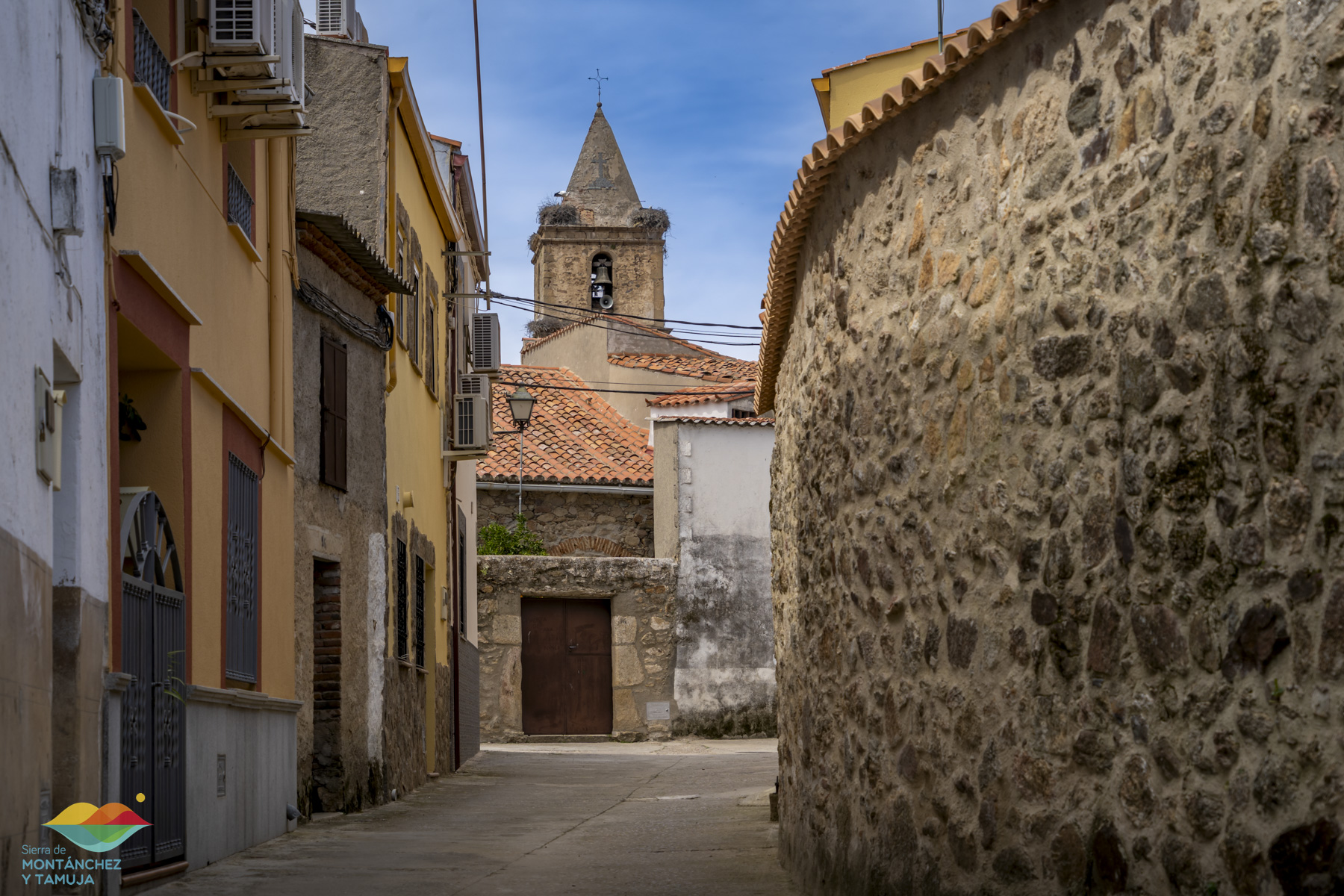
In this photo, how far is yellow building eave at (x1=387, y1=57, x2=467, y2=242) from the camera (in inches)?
571

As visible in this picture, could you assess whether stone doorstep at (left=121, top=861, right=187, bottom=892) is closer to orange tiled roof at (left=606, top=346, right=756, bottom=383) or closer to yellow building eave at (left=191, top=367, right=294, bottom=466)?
yellow building eave at (left=191, top=367, right=294, bottom=466)

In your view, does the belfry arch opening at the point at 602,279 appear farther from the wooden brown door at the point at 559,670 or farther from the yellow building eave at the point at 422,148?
the yellow building eave at the point at 422,148

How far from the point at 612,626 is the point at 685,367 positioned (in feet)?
35.1

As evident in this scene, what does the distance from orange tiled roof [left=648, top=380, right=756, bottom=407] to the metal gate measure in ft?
70.4

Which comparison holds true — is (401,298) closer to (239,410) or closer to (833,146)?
(239,410)

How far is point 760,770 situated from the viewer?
16203 mm

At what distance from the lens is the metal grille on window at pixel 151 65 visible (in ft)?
24.0

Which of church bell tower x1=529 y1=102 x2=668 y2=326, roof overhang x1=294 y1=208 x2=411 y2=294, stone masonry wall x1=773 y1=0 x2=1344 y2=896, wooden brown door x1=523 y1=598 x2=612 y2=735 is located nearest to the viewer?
stone masonry wall x1=773 y1=0 x2=1344 y2=896

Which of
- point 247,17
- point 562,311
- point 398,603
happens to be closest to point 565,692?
point 398,603

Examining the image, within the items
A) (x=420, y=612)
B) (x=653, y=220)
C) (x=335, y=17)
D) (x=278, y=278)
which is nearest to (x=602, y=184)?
(x=653, y=220)

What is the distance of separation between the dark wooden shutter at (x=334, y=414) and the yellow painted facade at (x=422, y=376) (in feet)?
5.77

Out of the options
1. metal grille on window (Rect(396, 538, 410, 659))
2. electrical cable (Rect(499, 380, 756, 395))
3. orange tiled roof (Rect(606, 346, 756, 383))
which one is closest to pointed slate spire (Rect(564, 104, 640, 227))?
orange tiled roof (Rect(606, 346, 756, 383))

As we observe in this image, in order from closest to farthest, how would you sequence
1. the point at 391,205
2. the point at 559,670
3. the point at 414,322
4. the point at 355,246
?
1. the point at 355,246
2. the point at 391,205
3. the point at 414,322
4. the point at 559,670

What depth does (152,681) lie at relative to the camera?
23.3 ft
